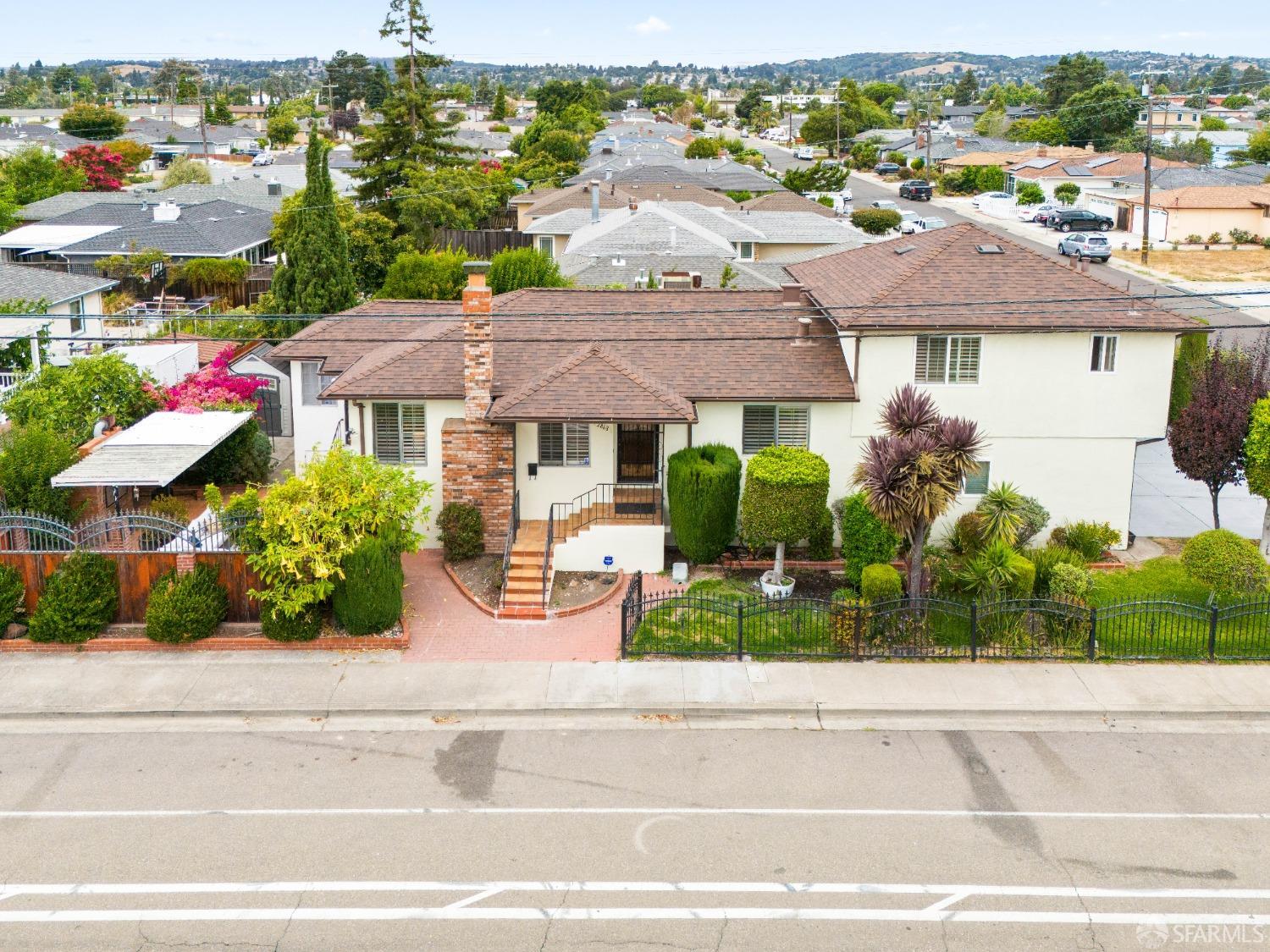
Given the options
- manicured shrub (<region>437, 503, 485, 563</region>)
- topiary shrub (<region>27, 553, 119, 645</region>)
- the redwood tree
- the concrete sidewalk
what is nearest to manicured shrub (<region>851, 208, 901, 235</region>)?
the redwood tree

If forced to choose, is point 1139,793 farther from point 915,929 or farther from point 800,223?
point 800,223

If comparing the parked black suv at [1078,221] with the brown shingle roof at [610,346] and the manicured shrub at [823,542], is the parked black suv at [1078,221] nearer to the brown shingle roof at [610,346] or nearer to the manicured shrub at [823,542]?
the brown shingle roof at [610,346]

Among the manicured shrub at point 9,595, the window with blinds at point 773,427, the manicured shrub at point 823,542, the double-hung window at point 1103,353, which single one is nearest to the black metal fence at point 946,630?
the manicured shrub at point 823,542

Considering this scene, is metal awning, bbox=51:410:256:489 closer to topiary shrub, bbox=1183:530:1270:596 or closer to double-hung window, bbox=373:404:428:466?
double-hung window, bbox=373:404:428:466

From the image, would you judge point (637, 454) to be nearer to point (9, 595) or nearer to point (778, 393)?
point (778, 393)

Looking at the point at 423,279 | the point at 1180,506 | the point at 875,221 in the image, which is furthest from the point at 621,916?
the point at 875,221
